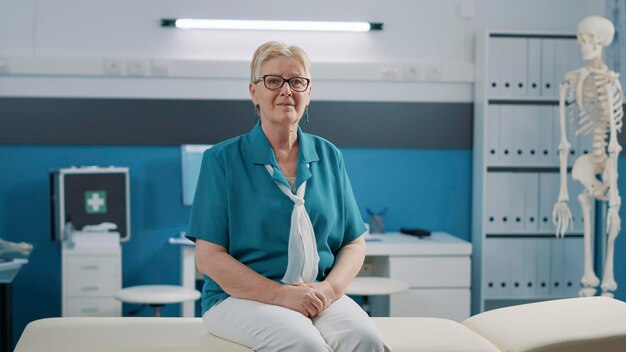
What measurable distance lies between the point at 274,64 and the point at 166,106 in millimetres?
2448

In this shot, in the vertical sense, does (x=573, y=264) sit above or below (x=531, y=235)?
below

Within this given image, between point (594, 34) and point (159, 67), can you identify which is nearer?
point (594, 34)

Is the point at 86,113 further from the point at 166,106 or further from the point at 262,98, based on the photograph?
the point at 262,98

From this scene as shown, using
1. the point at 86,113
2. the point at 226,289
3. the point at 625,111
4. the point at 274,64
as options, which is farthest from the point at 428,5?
the point at 226,289

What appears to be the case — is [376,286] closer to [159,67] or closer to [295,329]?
[159,67]

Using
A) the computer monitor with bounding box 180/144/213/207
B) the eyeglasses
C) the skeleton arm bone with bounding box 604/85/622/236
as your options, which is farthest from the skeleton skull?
the eyeglasses

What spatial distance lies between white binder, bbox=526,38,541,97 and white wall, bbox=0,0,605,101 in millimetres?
252

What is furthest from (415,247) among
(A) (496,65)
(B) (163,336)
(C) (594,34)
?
(B) (163,336)

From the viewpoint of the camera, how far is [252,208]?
235 centimetres

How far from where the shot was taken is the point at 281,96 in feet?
7.89

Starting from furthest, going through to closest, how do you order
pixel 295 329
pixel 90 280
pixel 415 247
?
pixel 415 247 < pixel 90 280 < pixel 295 329

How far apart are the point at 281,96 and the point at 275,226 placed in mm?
373

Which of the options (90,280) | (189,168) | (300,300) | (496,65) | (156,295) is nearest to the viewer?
(300,300)

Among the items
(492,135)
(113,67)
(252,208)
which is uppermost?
(113,67)
